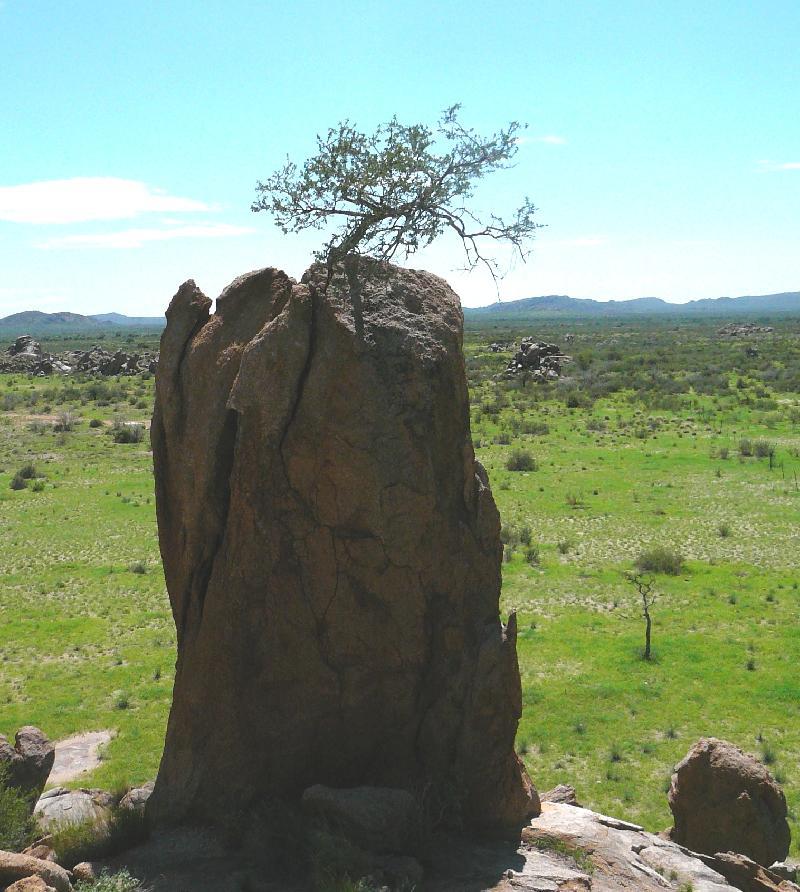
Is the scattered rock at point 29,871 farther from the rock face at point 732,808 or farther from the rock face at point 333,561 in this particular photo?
the rock face at point 732,808

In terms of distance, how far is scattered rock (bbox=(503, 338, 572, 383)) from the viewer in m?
86.9

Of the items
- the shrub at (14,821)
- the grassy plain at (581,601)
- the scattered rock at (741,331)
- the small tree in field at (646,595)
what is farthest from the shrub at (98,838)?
the scattered rock at (741,331)

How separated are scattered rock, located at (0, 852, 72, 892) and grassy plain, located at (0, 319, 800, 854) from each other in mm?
7347

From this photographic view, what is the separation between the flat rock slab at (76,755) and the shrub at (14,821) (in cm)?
523

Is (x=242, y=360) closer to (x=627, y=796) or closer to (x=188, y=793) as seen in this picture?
(x=188, y=793)

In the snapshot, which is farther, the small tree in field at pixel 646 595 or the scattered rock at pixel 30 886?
the small tree in field at pixel 646 595

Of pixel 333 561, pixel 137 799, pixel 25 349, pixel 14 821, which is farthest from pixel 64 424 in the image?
pixel 25 349

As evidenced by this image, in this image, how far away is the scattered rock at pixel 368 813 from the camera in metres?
9.86

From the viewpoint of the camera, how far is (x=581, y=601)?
2564 cm

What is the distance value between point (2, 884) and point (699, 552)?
992 inches

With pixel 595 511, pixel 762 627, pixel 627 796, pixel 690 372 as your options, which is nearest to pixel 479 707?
pixel 627 796

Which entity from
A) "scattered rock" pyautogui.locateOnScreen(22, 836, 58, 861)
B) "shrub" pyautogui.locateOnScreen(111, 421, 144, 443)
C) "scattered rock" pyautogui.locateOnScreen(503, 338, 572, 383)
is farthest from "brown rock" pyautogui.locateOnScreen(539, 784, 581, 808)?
"scattered rock" pyautogui.locateOnScreen(503, 338, 572, 383)

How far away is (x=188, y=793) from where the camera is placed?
1084 centimetres

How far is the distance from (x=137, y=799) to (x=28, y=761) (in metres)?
1.91
